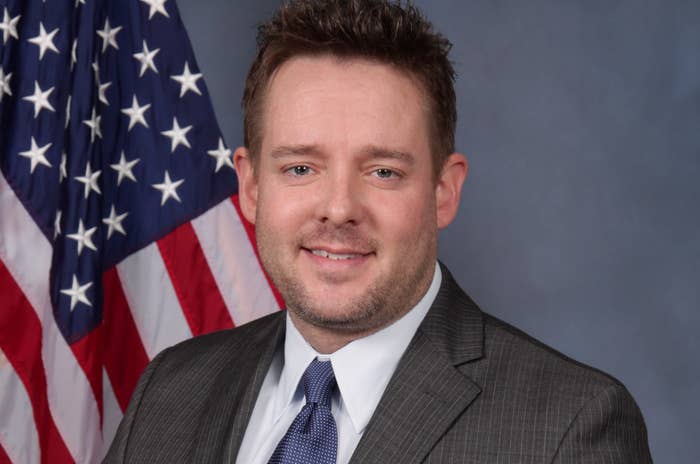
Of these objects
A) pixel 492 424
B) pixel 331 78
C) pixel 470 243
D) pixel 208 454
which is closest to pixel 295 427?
pixel 208 454

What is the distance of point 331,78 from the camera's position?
8.05 feet

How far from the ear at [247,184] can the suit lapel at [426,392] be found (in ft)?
1.85

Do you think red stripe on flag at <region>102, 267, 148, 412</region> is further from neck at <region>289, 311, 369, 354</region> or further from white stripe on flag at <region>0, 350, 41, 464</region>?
neck at <region>289, 311, 369, 354</region>

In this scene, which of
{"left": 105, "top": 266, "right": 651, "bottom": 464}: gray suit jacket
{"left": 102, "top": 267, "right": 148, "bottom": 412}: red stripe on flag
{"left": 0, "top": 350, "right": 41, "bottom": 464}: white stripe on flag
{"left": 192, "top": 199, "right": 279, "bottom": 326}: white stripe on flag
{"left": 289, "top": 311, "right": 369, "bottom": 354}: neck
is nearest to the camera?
{"left": 105, "top": 266, "right": 651, "bottom": 464}: gray suit jacket

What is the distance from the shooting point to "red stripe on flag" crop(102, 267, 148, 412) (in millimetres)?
3713

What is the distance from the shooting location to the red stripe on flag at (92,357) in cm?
357

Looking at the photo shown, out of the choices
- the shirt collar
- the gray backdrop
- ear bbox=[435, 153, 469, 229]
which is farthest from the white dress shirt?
the gray backdrop

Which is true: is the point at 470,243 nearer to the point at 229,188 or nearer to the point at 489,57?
the point at 489,57

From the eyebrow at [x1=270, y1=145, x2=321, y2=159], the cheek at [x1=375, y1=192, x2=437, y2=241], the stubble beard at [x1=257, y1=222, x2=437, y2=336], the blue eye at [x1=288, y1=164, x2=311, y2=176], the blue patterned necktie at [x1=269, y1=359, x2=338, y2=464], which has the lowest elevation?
the blue patterned necktie at [x1=269, y1=359, x2=338, y2=464]

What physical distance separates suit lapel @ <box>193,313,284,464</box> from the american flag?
3.11ft

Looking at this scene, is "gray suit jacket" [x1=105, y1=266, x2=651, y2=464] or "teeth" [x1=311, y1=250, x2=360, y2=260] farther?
"teeth" [x1=311, y1=250, x2=360, y2=260]

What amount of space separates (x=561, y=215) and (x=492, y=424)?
2027 millimetres

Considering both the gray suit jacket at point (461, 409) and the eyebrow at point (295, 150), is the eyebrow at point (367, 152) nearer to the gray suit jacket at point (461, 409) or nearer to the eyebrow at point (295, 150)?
the eyebrow at point (295, 150)

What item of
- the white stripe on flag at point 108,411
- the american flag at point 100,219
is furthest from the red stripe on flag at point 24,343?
the white stripe on flag at point 108,411
